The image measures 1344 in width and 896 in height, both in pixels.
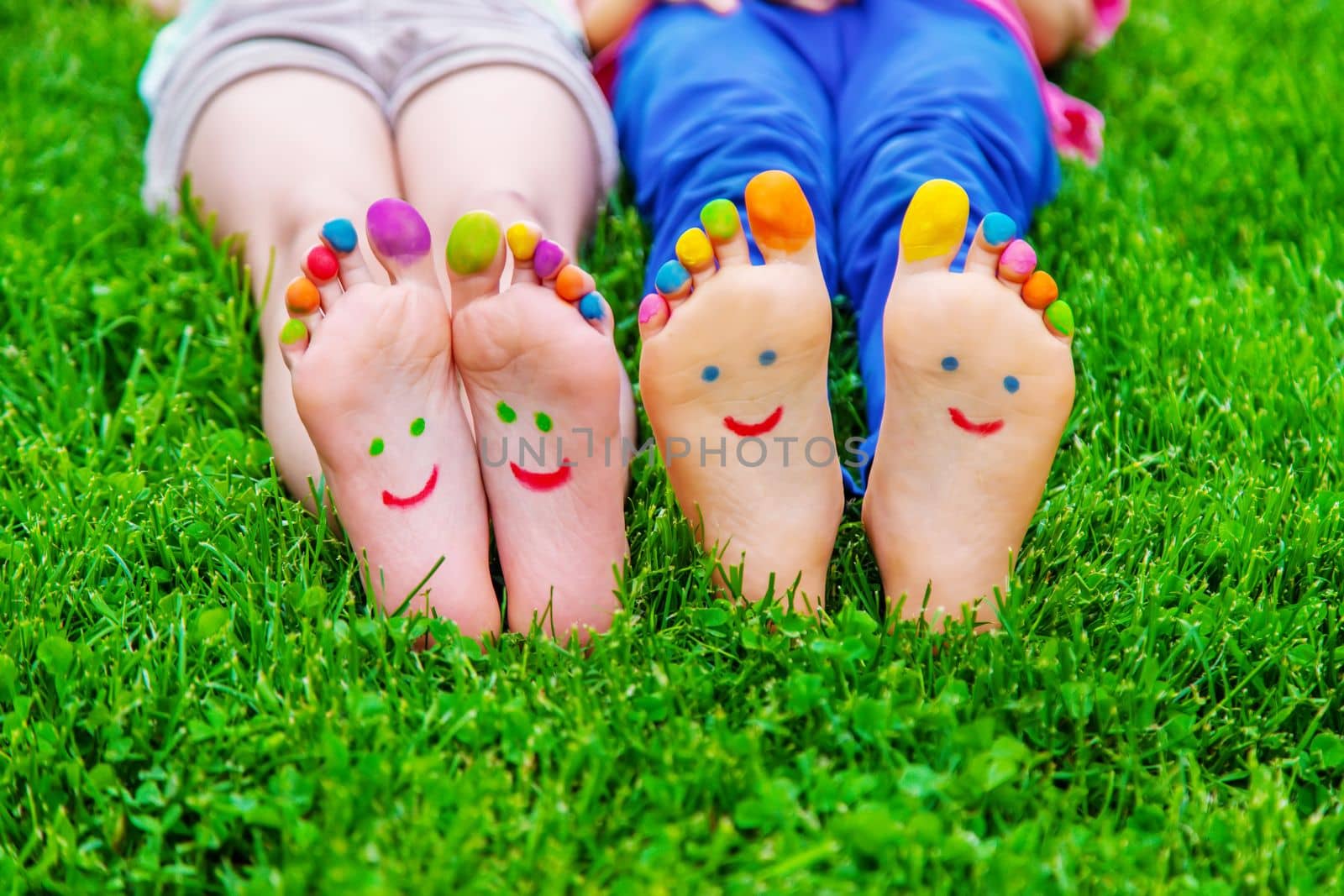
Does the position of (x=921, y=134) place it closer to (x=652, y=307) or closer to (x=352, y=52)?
(x=652, y=307)

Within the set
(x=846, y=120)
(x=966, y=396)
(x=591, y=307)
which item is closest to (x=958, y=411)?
(x=966, y=396)

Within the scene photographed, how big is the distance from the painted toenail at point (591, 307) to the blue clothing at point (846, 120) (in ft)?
1.12

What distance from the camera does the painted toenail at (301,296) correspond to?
1316 millimetres

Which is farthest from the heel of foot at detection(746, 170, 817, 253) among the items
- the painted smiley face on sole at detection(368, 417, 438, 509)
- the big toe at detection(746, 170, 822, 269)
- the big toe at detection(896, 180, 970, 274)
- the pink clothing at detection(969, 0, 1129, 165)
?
the pink clothing at detection(969, 0, 1129, 165)

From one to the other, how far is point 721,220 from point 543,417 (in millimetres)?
293

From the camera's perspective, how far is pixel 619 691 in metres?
1.22

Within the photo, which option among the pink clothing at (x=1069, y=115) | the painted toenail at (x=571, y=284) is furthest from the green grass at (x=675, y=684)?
the pink clothing at (x=1069, y=115)

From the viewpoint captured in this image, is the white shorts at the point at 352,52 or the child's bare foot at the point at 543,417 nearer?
the child's bare foot at the point at 543,417

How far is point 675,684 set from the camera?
1.23 m

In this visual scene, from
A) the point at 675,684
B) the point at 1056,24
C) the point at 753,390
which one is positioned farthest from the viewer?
the point at 1056,24

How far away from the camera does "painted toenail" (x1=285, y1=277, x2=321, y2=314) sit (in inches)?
51.8

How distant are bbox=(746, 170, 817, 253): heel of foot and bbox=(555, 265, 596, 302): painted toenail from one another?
0.20 meters

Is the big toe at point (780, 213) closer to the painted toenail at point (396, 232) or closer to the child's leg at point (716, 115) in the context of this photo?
the child's leg at point (716, 115)

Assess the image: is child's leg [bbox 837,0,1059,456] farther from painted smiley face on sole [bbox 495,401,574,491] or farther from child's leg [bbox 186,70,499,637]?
child's leg [bbox 186,70,499,637]
